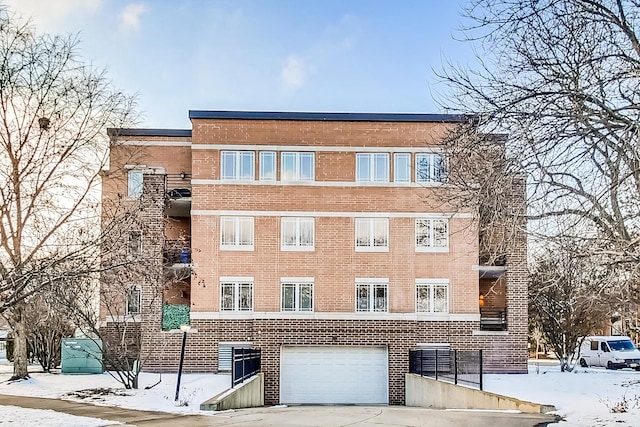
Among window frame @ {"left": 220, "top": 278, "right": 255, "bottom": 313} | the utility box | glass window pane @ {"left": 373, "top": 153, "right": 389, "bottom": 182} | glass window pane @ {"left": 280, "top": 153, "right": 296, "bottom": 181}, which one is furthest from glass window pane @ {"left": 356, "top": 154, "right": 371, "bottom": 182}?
the utility box

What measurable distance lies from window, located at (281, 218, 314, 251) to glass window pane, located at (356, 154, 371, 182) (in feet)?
8.64

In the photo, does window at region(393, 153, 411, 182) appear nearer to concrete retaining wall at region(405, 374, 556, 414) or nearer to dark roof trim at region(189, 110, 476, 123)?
dark roof trim at region(189, 110, 476, 123)

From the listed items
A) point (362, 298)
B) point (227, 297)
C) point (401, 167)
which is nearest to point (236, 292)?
point (227, 297)

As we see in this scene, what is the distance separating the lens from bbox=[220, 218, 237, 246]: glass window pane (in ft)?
97.3

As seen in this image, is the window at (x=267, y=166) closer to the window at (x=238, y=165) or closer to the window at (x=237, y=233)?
the window at (x=238, y=165)

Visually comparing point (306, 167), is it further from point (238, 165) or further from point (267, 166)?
point (238, 165)

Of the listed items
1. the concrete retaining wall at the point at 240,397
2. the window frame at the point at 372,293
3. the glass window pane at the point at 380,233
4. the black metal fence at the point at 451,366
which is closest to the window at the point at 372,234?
the glass window pane at the point at 380,233

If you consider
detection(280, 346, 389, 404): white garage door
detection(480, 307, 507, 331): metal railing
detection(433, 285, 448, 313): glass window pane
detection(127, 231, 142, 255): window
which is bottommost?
detection(280, 346, 389, 404): white garage door

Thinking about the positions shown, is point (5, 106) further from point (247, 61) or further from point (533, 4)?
point (533, 4)

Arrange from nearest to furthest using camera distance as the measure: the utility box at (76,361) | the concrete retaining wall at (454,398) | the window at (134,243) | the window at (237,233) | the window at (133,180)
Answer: the concrete retaining wall at (454,398) → the window at (134,243) → the utility box at (76,361) → the window at (237,233) → the window at (133,180)

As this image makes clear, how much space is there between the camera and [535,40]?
33.6 ft

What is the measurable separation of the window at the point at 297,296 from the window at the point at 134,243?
1229 cm

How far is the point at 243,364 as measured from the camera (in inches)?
871

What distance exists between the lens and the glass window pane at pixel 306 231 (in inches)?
1174
